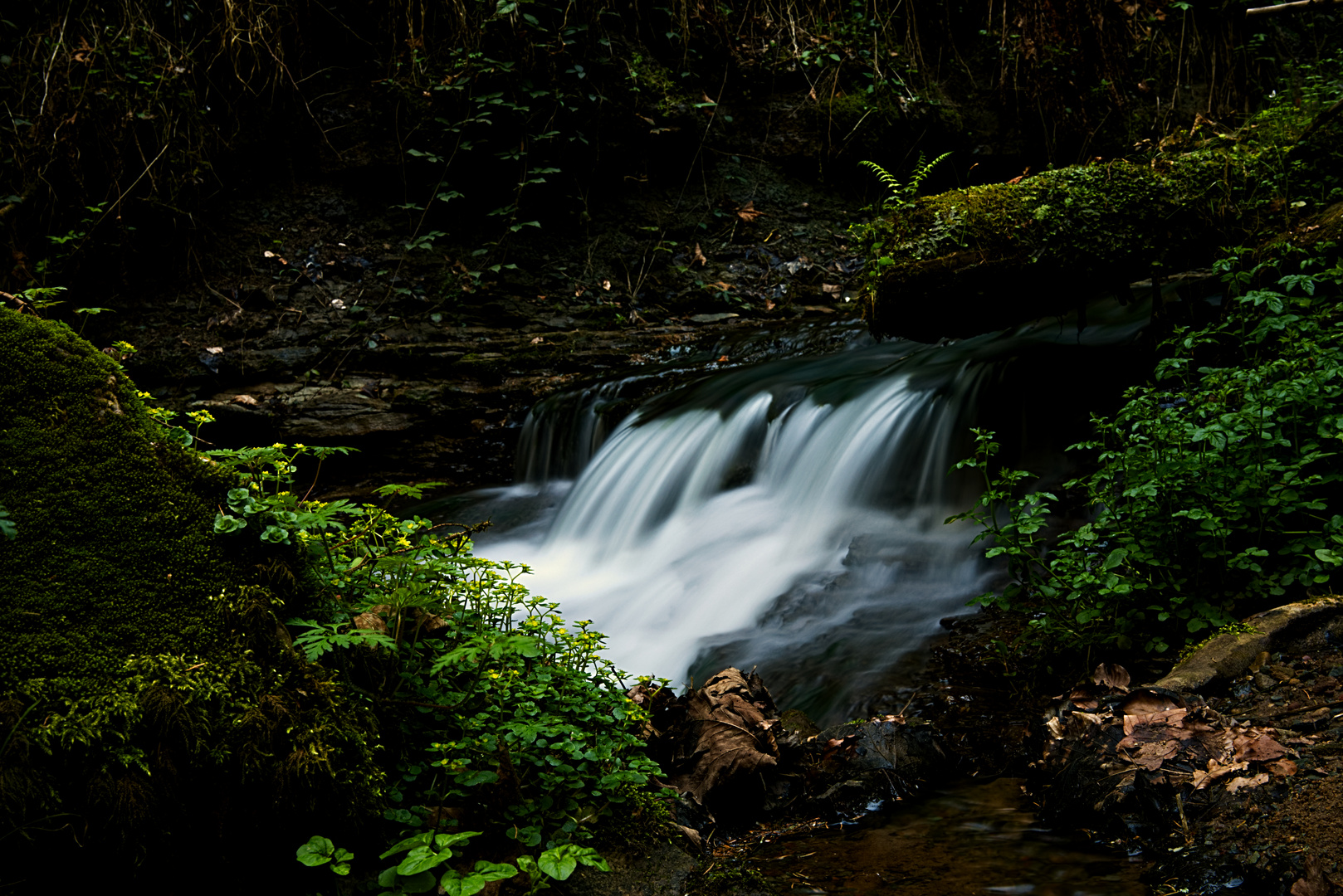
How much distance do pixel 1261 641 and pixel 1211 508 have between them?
48 centimetres

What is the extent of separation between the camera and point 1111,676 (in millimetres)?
2977

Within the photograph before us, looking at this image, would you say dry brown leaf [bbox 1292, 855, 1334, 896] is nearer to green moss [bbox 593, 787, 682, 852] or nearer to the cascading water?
green moss [bbox 593, 787, 682, 852]

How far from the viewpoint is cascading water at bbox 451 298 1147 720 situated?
4441mm

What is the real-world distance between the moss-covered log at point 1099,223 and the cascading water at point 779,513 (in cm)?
118

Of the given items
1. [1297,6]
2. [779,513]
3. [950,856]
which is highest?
[1297,6]

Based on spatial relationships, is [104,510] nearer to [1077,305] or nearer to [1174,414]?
[1174,414]

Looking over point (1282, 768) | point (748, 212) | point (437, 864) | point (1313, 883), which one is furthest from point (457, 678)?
point (748, 212)

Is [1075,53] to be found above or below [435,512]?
above

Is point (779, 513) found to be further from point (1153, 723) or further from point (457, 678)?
point (457, 678)

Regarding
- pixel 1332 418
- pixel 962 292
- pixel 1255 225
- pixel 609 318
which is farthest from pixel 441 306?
pixel 1332 418

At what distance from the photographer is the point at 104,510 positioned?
6.98 feet

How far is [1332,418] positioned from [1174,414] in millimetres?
490

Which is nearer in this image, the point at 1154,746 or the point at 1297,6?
the point at 1154,746

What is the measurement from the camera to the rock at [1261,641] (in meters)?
2.86
